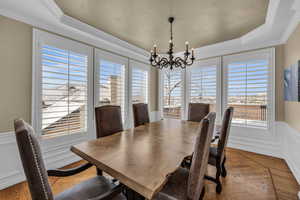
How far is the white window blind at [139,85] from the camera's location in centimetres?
389

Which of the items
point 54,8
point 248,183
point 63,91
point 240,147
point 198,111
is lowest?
point 248,183

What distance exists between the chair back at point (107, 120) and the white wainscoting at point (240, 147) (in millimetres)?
1156

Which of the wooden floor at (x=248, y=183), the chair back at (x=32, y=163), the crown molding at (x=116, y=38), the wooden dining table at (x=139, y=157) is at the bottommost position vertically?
the wooden floor at (x=248, y=183)

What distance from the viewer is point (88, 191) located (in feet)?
3.70

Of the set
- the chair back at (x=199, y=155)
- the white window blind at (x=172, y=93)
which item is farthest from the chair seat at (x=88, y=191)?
the white window blind at (x=172, y=93)

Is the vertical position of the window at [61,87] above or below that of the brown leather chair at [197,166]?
above

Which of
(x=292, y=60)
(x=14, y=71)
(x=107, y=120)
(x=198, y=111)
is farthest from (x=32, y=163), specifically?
(x=292, y=60)

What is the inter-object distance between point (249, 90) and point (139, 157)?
316 cm

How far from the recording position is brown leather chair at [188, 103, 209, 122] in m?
2.89

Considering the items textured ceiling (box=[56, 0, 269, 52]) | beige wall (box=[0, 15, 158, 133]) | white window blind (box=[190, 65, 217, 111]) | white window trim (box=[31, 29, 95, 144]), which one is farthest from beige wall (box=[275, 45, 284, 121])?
beige wall (box=[0, 15, 158, 133])

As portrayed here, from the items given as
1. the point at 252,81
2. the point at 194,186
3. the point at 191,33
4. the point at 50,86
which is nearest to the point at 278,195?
the point at 194,186

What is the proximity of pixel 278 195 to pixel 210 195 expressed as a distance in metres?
0.88

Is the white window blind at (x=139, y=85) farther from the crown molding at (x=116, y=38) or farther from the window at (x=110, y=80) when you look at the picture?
the crown molding at (x=116, y=38)

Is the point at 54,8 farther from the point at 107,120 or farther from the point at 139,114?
the point at 139,114
